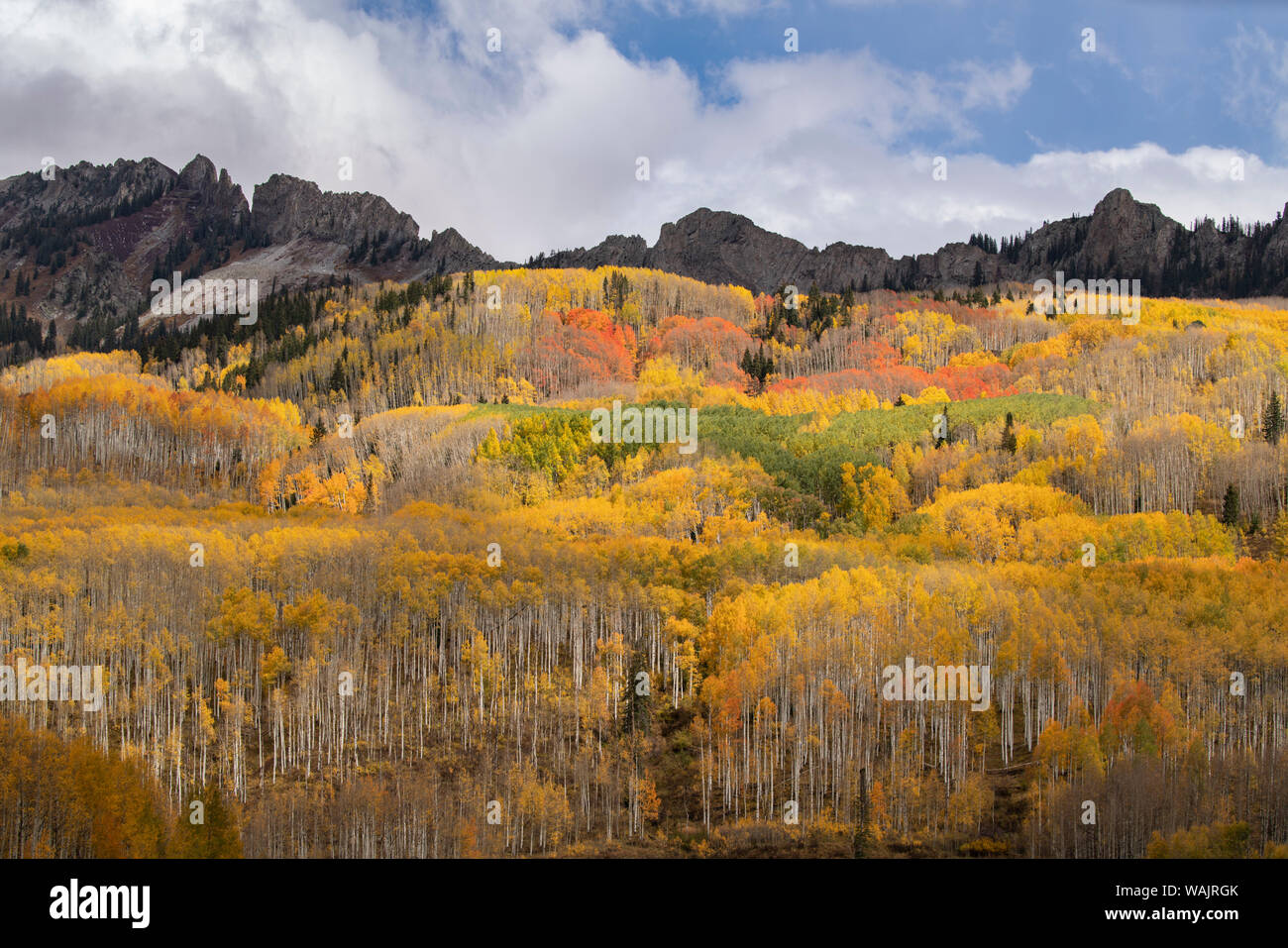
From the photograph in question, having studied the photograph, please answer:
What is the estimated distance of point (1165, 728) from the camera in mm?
78188

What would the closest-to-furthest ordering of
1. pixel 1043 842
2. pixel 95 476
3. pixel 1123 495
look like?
pixel 1043 842
pixel 1123 495
pixel 95 476

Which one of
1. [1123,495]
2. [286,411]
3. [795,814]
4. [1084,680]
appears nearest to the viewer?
[795,814]

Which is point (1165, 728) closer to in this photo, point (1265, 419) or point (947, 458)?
point (947, 458)

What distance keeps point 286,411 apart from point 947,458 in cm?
10480

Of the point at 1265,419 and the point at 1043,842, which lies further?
the point at 1265,419

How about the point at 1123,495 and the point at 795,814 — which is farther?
the point at 1123,495

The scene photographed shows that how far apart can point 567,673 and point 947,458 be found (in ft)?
244

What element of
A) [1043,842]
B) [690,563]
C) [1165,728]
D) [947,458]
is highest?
[947,458]

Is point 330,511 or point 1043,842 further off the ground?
point 330,511

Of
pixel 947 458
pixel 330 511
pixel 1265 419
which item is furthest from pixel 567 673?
pixel 1265 419

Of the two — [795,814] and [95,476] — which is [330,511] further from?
[795,814]

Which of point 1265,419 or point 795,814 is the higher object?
point 1265,419

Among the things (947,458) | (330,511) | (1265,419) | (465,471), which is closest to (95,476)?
(330,511)

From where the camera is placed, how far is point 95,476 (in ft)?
525
